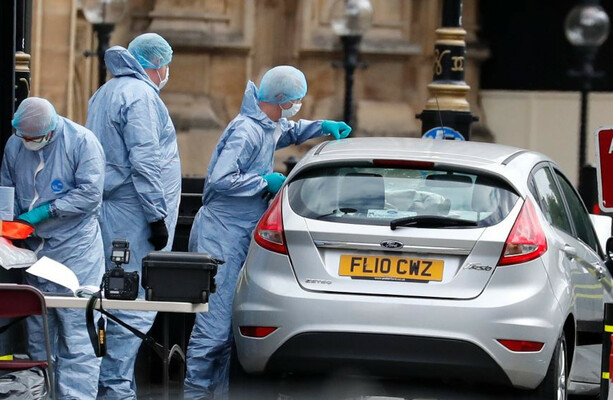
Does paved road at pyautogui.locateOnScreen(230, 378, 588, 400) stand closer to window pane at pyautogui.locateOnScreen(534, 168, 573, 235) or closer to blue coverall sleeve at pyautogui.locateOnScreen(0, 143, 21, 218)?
window pane at pyautogui.locateOnScreen(534, 168, 573, 235)

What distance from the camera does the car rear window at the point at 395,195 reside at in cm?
906

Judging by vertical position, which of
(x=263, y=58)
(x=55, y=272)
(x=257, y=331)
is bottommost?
(x=263, y=58)

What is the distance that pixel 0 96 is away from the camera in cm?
1102

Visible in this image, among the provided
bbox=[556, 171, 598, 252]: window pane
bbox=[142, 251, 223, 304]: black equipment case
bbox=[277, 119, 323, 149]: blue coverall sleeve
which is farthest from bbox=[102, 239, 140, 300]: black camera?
bbox=[277, 119, 323, 149]: blue coverall sleeve

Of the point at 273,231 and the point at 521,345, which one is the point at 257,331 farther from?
the point at 521,345

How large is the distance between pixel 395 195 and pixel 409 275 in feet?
1.51

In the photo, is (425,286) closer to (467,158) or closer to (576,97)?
(467,158)

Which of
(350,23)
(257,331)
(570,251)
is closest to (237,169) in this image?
(257,331)

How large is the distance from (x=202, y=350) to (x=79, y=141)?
1507 millimetres

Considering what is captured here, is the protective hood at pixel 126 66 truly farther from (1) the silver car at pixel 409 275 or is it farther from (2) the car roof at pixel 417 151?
(1) the silver car at pixel 409 275

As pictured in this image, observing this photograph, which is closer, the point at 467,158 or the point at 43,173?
the point at 467,158

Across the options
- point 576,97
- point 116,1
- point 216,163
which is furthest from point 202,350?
point 576,97

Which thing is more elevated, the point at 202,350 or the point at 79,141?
the point at 79,141

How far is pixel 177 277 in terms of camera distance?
8531 mm
